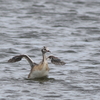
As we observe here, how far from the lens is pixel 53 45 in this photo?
22938 millimetres

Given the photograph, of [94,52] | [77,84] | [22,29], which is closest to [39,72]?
[77,84]

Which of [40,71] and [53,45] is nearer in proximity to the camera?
[40,71]

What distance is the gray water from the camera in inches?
640

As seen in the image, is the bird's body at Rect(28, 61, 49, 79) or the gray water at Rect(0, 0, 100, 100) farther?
the bird's body at Rect(28, 61, 49, 79)

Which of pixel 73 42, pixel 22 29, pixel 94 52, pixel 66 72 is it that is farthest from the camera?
pixel 22 29

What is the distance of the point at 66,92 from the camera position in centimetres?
1596

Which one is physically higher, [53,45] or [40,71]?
[53,45]

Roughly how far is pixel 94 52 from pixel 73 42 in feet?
6.77

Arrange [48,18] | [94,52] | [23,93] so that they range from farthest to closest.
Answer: [48,18], [94,52], [23,93]

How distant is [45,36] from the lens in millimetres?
24828

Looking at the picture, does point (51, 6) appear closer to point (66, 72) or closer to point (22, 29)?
point (22, 29)

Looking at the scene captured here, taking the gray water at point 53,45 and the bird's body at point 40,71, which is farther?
the bird's body at point 40,71

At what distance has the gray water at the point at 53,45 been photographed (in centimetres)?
1625

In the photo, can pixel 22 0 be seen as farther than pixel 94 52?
Yes
